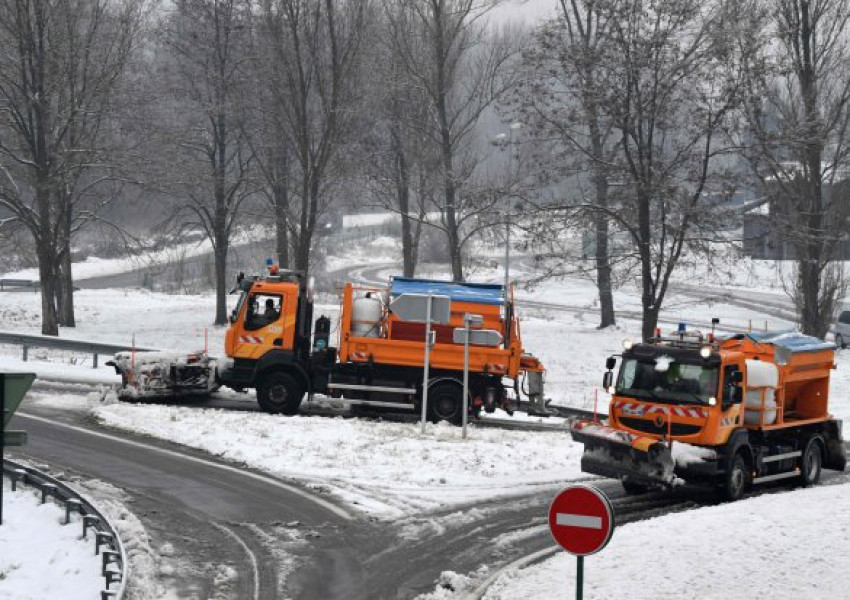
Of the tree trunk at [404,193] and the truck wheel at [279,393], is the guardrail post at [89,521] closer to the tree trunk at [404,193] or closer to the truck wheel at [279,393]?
the truck wheel at [279,393]

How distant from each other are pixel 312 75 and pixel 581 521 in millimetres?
26069

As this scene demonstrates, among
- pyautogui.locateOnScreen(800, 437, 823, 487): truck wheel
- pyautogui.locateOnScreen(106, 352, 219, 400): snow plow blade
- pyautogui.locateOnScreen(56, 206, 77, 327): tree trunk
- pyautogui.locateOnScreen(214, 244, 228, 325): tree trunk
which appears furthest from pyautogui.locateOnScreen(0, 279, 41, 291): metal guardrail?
pyautogui.locateOnScreen(800, 437, 823, 487): truck wheel

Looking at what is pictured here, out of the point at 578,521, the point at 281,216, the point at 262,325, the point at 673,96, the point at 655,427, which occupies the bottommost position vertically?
the point at 655,427

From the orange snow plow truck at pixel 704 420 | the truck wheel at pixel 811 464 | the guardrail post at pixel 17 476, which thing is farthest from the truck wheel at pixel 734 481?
the guardrail post at pixel 17 476

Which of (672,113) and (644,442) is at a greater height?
(672,113)

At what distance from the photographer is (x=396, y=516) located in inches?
558

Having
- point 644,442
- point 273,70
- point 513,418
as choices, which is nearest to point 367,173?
point 273,70

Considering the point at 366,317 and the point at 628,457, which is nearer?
the point at 628,457

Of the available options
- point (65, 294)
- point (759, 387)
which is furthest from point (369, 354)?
point (65, 294)

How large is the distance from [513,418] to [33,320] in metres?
24.8

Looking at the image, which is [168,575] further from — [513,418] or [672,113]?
[672,113]

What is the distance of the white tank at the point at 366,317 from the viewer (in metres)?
22.0

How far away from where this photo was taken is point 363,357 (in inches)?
848

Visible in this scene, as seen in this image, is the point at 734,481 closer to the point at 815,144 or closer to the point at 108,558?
the point at 108,558
